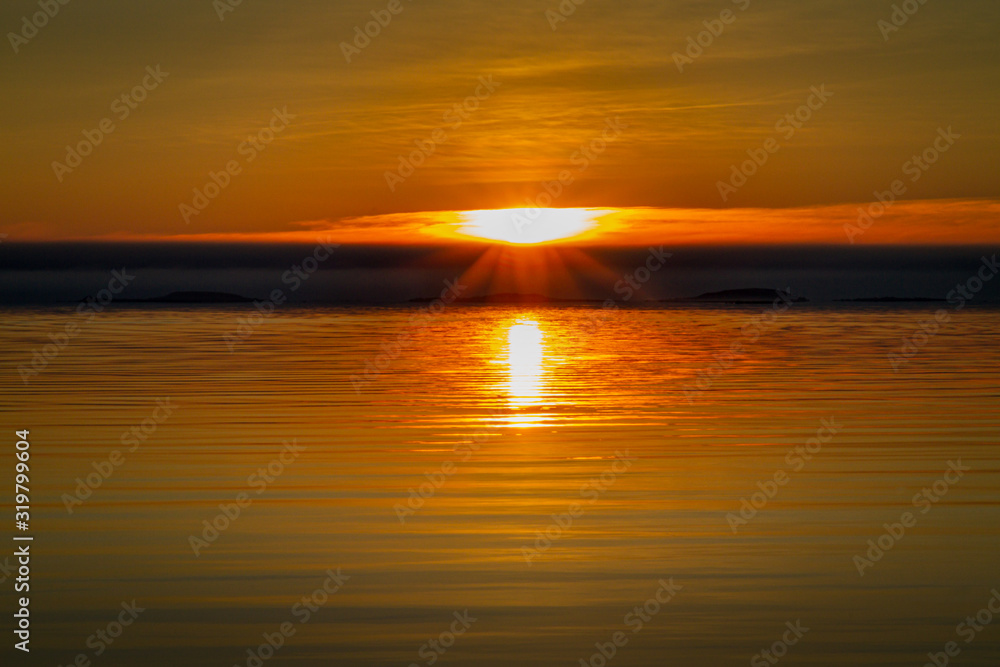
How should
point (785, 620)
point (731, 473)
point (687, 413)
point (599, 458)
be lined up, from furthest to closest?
1. point (687, 413)
2. point (599, 458)
3. point (731, 473)
4. point (785, 620)

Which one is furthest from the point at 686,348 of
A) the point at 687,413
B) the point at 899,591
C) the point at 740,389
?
the point at 899,591

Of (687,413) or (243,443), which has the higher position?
(687,413)

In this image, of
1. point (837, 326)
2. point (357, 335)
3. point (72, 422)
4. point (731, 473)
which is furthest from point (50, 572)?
point (837, 326)

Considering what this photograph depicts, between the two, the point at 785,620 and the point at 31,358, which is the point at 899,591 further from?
the point at 31,358

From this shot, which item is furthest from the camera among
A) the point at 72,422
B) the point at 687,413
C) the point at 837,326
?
the point at 837,326

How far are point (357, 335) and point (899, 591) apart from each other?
26.3m

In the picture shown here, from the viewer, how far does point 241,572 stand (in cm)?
704

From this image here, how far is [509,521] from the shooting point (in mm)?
8188

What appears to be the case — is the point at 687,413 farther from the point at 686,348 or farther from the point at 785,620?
the point at 686,348

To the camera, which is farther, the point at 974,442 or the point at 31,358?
the point at 31,358

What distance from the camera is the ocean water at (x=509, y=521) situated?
592cm

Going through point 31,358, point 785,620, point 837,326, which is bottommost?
point 785,620

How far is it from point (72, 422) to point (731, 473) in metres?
7.54

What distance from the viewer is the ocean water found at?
5918 millimetres
